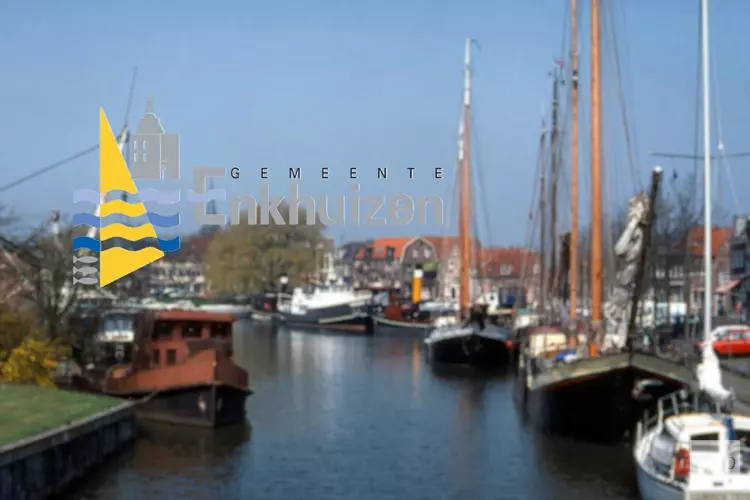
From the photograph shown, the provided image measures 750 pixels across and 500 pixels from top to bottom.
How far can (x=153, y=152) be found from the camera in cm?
4531

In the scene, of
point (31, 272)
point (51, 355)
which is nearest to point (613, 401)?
point (51, 355)

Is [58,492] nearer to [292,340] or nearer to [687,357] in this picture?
[687,357]

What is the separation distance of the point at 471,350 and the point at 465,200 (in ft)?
40.4

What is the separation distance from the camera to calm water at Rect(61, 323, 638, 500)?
28.2m

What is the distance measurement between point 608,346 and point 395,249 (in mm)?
130573

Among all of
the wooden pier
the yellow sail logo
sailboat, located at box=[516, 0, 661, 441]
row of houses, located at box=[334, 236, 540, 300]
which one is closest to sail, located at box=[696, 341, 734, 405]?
the wooden pier

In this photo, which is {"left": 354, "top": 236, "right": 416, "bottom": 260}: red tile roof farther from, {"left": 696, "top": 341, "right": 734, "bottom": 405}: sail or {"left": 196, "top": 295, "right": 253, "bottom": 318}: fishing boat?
{"left": 696, "top": 341, "right": 734, "bottom": 405}: sail

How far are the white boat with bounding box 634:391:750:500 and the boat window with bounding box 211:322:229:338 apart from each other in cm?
2070

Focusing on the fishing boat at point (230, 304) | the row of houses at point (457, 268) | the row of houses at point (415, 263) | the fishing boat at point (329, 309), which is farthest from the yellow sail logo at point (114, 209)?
the row of houses at point (415, 263)

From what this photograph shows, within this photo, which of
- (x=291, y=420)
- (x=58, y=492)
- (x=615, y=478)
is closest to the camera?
(x=58, y=492)

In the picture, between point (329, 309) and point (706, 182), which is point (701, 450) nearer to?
point (706, 182)

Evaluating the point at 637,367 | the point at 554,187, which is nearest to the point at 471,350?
the point at 554,187

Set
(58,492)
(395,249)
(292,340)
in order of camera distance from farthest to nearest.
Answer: (395,249) → (292,340) → (58,492)

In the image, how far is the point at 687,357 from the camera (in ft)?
111
